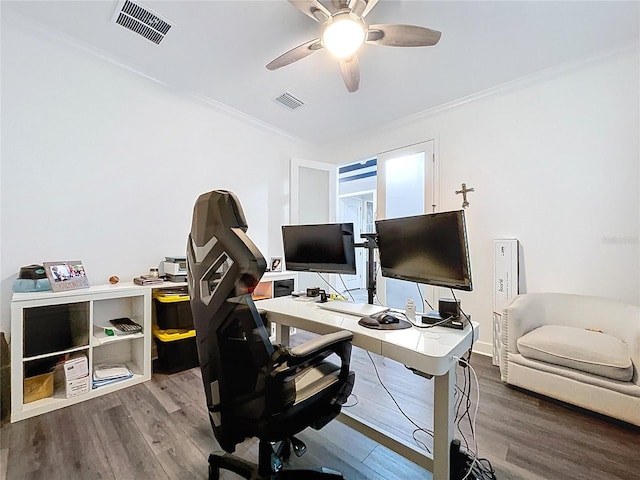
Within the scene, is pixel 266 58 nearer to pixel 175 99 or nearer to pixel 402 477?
pixel 175 99

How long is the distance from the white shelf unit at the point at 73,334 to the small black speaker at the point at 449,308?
7.64 feet

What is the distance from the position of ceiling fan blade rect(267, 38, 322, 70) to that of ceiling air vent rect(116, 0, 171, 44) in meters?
0.90

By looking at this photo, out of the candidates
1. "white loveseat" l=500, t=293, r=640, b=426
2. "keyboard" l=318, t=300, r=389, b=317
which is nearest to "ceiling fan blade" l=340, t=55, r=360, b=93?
"keyboard" l=318, t=300, r=389, b=317

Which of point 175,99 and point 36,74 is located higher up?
point 175,99

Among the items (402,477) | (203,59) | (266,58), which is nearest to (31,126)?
(203,59)

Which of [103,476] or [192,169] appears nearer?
[103,476]

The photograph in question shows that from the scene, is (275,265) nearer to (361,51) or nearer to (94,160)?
(94,160)

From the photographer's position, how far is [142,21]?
208 cm

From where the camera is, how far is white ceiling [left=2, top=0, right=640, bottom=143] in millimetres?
1955

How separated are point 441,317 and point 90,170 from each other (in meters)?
3.05

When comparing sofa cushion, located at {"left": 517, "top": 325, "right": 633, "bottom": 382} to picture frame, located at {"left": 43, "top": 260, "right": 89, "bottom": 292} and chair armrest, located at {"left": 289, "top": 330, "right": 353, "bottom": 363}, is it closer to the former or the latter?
chair armrest, located at {"left": 289, "top": 330, "right": 353, "bottom": 363}

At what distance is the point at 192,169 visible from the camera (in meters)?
3.09

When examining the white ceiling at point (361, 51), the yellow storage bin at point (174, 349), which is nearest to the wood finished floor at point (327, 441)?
the yellow storage bin at point (174, 349)

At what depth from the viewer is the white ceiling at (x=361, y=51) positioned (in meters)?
1.96
